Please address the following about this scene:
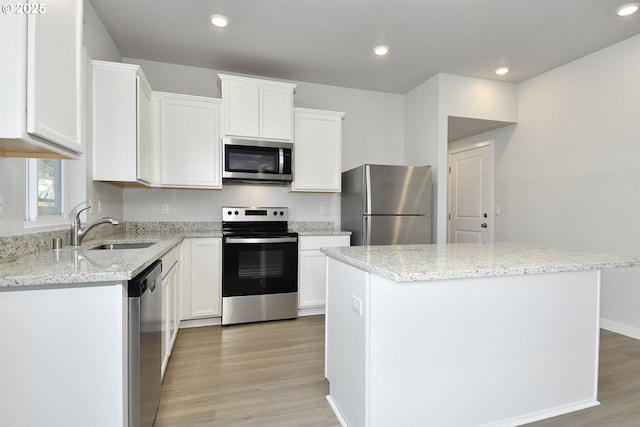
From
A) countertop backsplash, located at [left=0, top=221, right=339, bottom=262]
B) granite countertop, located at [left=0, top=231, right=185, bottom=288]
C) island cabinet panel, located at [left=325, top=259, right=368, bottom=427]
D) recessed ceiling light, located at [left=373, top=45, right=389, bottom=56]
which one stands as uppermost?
recessed ceiling light, located at [left=373, top=45, right=389, bottom=56]

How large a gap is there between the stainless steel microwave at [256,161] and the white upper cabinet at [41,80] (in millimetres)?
1750

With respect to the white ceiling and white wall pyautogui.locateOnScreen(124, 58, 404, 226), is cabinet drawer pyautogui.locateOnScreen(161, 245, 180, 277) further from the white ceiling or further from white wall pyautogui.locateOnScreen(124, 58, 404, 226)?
the white ceiling

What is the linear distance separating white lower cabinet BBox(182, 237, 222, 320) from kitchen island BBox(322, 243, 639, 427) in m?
1.61

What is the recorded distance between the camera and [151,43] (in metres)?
3.01

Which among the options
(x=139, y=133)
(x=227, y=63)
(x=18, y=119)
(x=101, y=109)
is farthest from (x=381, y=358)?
(x=227, y=63)

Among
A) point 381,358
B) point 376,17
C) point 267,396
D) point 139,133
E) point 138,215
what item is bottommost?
point 267,396

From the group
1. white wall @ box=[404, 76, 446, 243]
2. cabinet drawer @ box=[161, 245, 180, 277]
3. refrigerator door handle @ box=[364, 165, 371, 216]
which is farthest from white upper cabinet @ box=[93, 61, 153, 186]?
white wall @ box=[404, 76, 446, 243]

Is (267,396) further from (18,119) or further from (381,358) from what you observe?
(18,119)

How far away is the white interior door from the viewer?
440cm

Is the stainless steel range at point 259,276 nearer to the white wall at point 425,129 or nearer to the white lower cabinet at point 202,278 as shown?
the white lower cabinet at point 202,278

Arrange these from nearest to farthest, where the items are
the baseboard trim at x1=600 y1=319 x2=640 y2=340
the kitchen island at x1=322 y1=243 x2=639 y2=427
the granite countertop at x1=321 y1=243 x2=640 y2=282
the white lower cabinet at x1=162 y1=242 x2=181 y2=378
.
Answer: the granite countertop at x1=321 y1=243 x2=640 y2=282
the kitchen island at x1=322 y1=243 x2=639 y2=427
the white lower cabinet at x1=162 y1=242 x2=181 y2=378
the baseboard trim at x1=600 y1=319 x2=640 y2=340

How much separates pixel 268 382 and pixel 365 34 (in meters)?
2.93

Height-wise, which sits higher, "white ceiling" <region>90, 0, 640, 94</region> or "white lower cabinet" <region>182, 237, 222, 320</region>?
"white ceiling" <region>90, 0, 640, 94</region>

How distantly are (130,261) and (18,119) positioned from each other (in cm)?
66
